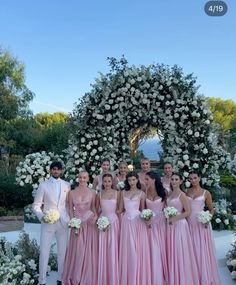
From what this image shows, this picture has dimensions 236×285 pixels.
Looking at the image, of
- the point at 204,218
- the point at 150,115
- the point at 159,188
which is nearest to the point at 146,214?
the point at 159,188

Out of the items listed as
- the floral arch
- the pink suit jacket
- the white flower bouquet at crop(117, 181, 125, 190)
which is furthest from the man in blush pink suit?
the floral arch

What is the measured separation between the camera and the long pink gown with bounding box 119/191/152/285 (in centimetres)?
567

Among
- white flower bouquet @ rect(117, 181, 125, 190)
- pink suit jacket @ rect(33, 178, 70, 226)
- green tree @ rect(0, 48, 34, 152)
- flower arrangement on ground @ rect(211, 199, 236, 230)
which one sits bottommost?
flower arrangement on ground @ rect(211, 199, 236, 230)

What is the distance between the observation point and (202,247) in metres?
5.96

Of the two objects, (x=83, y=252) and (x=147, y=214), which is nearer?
(x=147, y=214)

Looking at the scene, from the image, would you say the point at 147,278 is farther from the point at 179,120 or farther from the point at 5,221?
the point at 5,221

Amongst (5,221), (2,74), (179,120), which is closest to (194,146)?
(179,120)

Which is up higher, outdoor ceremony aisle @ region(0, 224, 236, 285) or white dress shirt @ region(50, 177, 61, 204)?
white dress shirt @ region(50, 177, 61, 204)

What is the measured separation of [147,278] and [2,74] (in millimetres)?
16811

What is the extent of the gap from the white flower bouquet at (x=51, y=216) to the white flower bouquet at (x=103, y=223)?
1.86 feet

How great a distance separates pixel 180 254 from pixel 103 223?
1145mm

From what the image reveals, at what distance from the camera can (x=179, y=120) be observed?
955cm

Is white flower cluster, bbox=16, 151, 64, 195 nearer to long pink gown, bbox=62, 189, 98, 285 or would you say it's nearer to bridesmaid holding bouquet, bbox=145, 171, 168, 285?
long pink gown, bbox=62, 189, 98, 285

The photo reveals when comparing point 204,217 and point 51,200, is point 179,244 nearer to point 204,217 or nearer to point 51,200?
point 204,217
